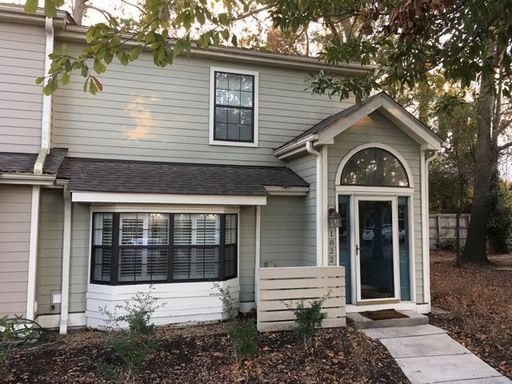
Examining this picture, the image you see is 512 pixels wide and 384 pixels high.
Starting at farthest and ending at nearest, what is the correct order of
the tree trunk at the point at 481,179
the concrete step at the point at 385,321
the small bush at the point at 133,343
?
the tree trunk at the point at 481,179, the concrete step at the point at 385,321, the small bush at the point at 133,343

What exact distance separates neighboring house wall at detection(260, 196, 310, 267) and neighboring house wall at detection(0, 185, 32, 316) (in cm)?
401

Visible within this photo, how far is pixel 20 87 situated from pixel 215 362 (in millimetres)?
5395

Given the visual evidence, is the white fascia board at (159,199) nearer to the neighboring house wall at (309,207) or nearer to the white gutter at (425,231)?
the neighboring house wall at (309,207)

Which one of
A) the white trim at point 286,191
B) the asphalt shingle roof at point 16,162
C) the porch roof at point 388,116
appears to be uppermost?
the porch roof at point 388,116

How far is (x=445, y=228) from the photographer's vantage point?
18406mm

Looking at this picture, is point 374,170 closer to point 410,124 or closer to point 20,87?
point 410,124

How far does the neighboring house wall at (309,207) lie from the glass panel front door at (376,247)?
A: 0.83m

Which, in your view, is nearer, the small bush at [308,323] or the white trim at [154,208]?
the small bush at [308,323]

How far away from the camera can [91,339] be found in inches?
245

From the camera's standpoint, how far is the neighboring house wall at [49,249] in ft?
22.2

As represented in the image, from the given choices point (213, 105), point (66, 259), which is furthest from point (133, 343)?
point (213, 105)

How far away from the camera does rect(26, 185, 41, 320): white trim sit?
6.29 meters

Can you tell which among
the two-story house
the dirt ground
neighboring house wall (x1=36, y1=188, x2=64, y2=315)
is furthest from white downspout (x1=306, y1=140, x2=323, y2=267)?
neighboring house wall (x1=36, y1=188, x2=64, y2=315)

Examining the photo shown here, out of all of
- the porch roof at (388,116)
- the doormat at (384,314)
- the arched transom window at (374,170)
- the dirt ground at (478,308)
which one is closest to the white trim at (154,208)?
the porch roof at (388,116)
